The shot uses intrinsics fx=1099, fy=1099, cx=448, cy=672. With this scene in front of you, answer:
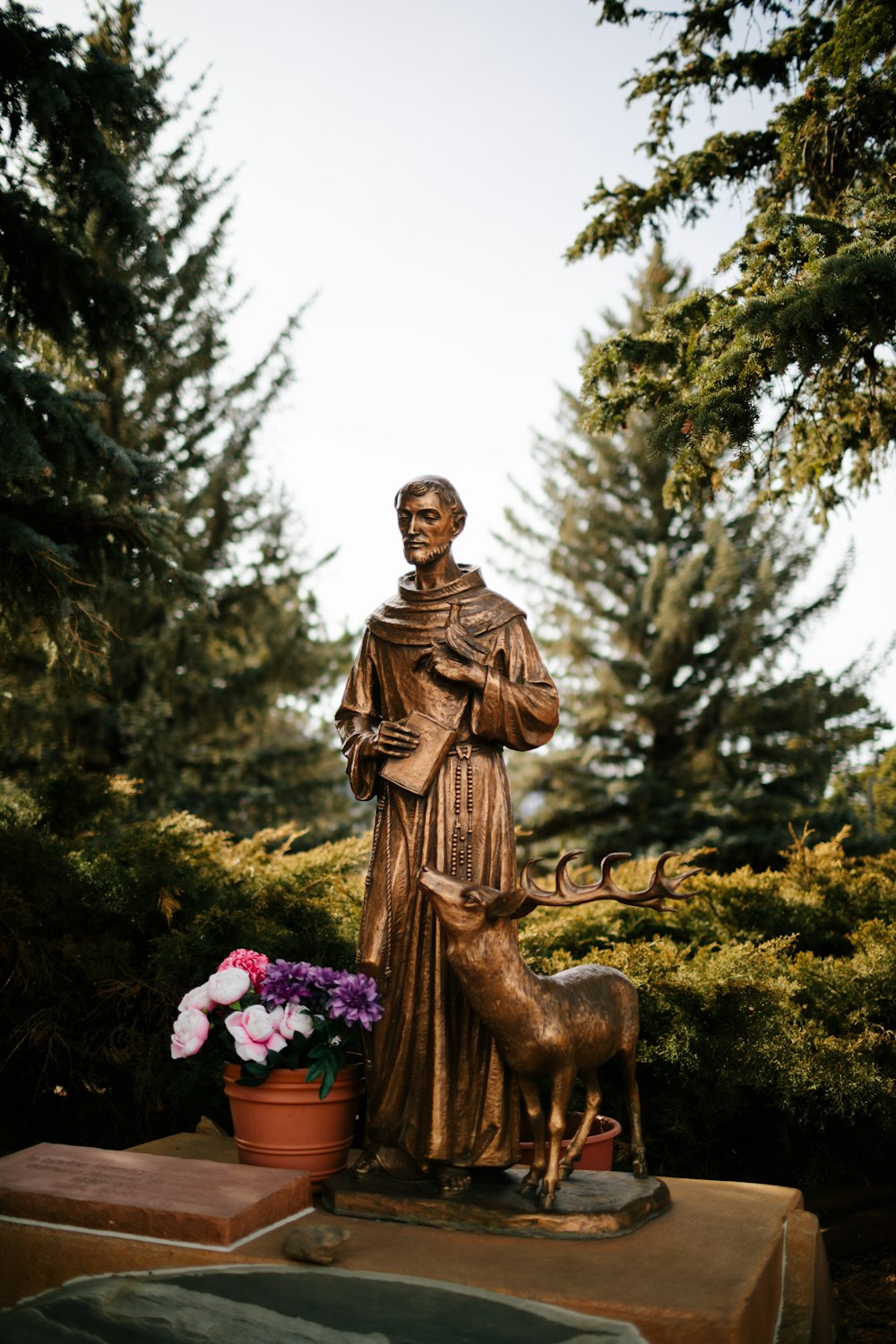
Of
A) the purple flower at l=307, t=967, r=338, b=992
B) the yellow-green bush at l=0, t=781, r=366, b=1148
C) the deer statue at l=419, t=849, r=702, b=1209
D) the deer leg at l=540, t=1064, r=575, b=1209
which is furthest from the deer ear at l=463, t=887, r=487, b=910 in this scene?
the yellow-green bush at l=0, t=781, r=366, b=1148

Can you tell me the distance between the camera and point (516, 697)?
4.08 meters

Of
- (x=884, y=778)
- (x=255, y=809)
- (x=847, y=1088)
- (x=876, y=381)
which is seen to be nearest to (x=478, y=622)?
(x=847, y=1088)

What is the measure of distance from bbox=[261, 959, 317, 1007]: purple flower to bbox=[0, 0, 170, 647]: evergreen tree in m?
2.85

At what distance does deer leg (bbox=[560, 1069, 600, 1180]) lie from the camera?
12.7ft

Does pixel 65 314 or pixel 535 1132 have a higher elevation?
pixel 65 314

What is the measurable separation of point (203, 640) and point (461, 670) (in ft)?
38.5

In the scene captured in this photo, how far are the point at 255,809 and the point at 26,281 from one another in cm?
1023

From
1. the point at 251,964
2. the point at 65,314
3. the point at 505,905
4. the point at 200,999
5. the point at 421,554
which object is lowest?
the point at 200,999

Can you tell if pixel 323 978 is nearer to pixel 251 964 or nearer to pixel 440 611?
pixel 251 964

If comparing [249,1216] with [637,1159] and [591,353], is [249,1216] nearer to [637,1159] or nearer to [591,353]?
[637,1159]

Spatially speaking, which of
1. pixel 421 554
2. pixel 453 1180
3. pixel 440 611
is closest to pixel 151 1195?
pixel 453 1180

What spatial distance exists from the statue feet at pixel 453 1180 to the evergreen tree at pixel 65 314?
12.3 ft

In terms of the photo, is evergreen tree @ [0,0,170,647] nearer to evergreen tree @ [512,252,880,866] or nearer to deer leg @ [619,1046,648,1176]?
deer leg @ [619,1046,648,1176]

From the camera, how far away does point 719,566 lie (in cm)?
1738
